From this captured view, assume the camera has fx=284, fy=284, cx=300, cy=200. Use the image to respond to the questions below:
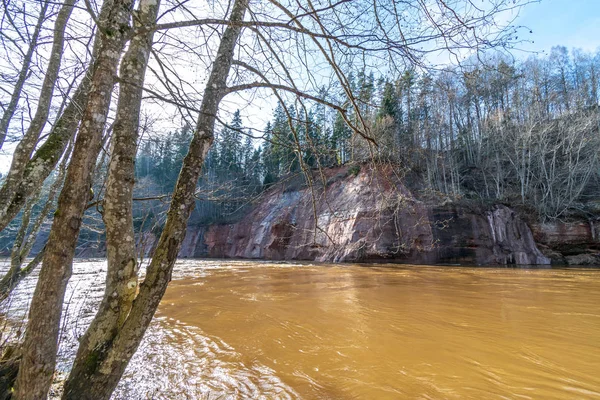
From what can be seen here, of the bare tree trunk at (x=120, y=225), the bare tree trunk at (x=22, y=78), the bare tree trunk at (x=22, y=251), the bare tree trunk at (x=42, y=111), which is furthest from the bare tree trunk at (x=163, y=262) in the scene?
the bare tree trunk at (x=22, y=251)

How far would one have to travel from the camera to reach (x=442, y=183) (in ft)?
82.7

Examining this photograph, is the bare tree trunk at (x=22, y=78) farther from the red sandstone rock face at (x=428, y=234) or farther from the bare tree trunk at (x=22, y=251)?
the red sandstone rock face at (x=428, y=234)

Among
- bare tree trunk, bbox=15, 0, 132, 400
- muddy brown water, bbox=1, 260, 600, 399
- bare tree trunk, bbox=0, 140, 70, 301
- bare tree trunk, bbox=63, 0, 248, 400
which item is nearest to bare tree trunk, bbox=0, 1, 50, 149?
bare tree trunk, bbox=0, 140, 70, 301

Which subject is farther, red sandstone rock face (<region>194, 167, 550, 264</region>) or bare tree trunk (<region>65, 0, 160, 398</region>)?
red sandstone rock face (<region>194, 167, 550, 264</region>)

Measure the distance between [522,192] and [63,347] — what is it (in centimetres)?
2599

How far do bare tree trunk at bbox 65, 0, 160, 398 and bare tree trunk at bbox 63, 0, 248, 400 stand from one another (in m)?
0.06

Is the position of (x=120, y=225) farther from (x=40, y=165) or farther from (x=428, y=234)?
(x=428, y=234)

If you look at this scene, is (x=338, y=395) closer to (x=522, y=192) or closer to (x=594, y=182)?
(x=522, y=192)

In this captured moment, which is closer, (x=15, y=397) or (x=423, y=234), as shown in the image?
(x=15, y=397)

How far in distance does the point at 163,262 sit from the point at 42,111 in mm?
2415

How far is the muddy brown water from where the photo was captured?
8.91 ft

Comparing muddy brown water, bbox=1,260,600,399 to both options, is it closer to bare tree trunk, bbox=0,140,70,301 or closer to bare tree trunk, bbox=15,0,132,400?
bare tree trunk, bbox=0,140,70,301

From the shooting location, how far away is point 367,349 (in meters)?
3.65

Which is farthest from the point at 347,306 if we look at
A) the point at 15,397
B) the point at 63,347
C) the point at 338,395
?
the point at 15,397
